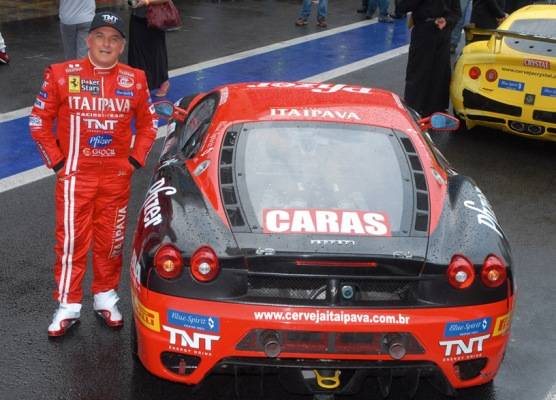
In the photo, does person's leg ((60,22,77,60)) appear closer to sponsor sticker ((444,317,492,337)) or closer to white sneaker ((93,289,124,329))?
white sneaker ((93,289,124,329))

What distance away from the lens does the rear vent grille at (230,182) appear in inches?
149

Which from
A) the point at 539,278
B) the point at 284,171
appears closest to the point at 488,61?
the point at 539,278

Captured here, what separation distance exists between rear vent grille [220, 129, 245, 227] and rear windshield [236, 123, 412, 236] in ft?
0.19

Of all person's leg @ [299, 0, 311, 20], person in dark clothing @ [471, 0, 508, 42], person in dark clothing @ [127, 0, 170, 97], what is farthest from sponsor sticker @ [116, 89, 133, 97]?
person's leg @ [299, 0, 311, 20]

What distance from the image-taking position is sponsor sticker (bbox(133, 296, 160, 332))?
3.64m

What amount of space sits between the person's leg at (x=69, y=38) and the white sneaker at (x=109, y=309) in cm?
462

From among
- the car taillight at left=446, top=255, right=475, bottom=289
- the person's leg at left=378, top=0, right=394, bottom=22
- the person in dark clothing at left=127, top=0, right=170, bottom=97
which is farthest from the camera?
the person's leg at left=378, top=0, right=394, bottom=22

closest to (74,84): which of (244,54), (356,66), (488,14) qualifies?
(356,66)

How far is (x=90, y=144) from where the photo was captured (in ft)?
14.6

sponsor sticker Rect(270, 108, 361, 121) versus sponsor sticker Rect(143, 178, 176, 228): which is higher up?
sponsor sticker Rect(270, 108, 361, 121)

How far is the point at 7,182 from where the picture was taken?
6.98 metres

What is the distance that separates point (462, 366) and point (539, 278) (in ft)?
6.95

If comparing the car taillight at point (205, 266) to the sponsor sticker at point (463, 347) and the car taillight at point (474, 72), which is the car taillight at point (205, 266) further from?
the car taillight at point (474, 72)

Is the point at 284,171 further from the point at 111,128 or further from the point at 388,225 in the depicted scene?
the point at 111,128
